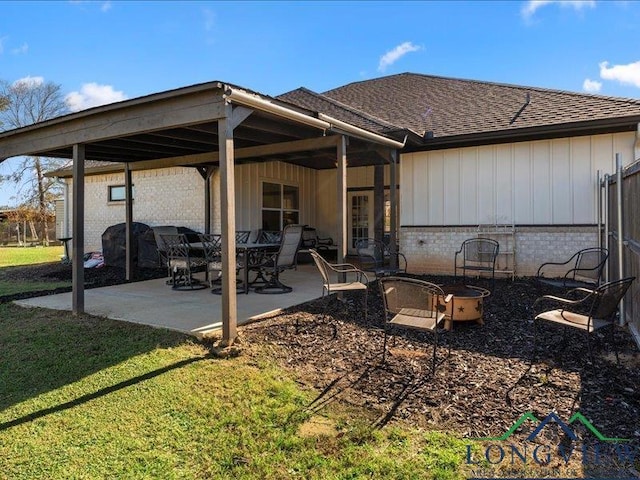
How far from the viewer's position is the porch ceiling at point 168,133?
444 cm

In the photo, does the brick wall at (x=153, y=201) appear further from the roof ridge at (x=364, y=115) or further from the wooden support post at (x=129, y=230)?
the roof ridge at (x=364, y=115)

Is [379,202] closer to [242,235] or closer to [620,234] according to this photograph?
[242,235]

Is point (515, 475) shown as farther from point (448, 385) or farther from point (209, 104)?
point (209, 104)

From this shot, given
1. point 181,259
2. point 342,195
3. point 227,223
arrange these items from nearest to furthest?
1. point 227,223
2. point 342,195
3. point 181,259

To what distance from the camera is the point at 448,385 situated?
3.27 metres

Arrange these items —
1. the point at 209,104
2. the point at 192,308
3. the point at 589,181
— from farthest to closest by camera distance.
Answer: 1. the point at 589,181
2. the point at 192,308
3. the point at 209,104

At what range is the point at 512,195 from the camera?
26.3 feet

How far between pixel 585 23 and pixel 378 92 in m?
5.21

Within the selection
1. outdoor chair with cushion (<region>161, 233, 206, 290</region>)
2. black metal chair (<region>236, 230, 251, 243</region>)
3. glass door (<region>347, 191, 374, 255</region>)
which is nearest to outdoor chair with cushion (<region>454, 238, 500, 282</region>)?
outdoor chair with cushion (<region>161, 233, 206, 290</region>)

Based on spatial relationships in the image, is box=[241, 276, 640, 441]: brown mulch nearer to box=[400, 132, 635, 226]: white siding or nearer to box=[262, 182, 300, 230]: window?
box=[400, 132, 635, 226]: white siding

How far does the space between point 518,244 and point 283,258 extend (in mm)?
4681

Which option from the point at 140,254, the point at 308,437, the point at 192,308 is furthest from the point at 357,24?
the point at 308,437

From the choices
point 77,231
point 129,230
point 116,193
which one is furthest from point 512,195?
point 116,193

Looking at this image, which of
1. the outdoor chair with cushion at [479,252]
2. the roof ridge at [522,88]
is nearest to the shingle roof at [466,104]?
the roof ridge at [522,88]
